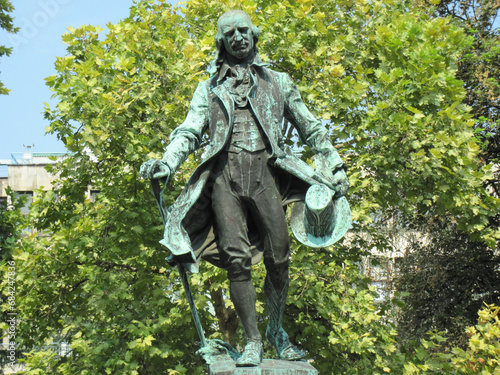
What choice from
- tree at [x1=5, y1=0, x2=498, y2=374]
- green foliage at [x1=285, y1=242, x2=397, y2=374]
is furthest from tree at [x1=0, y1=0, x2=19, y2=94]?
green foliage at [x1=285, y1=242, x2=397, y2=374]

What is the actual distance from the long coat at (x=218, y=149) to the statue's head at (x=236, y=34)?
18 cm

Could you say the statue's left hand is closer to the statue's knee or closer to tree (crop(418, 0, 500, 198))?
the statue's knee

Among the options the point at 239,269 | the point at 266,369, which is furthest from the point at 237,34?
the point at 266,369

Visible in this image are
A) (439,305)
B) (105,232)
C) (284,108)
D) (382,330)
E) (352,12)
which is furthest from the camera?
(439,305)

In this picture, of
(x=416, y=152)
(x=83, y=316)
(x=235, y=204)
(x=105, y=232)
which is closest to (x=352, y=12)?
(x=416, y=152)

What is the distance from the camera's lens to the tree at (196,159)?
448 inches

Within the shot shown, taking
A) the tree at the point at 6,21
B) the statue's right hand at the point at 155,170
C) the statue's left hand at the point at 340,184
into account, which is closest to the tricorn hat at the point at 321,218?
the statue's left hand at the point at 340,184

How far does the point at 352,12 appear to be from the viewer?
1370 centimetres

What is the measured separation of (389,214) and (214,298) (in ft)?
16.1

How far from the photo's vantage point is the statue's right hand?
182 inches

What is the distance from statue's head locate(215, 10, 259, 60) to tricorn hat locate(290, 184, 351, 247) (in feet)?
3.70

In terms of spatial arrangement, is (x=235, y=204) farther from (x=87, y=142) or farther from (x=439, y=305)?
(x=439, y=305)

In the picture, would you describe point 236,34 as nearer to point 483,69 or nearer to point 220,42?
point 220,42

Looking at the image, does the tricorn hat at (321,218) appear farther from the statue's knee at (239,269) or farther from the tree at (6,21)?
the tree at (6,21)
